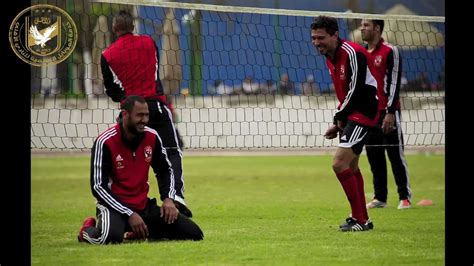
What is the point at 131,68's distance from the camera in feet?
38.9

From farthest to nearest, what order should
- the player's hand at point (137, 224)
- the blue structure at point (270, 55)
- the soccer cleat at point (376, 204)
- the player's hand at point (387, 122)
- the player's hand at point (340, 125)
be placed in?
1. the blue structure at point (270, 55)
2. the soccer cleat at point (376, 204)
3. the player's hand at point (387, 122)
4. the player's hand at point (340, 125)
5. the player's hand at point (137, 224)

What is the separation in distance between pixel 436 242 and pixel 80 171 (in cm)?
1178

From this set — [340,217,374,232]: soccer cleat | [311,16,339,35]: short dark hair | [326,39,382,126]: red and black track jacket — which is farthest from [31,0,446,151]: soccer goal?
Answer: [340,217,374,232]: soccer cleat

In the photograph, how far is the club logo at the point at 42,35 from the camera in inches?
421

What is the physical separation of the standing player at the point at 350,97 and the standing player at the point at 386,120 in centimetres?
156

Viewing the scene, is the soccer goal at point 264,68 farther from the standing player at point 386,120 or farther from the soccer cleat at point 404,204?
the soccer cleat at point 404,204

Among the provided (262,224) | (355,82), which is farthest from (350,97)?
(262,224)

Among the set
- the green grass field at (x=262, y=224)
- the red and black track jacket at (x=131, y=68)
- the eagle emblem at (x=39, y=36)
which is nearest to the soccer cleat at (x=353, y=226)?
the green grass field at (x=262, y=224)

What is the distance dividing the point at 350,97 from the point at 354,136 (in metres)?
0.37

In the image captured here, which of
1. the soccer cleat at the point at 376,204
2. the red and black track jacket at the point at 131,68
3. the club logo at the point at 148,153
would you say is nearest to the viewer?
the club logo at the point at 148,153

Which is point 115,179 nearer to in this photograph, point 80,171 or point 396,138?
point 396,138

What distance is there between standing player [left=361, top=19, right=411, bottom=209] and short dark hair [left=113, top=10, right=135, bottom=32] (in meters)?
2.71

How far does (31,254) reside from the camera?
29.9 ft
